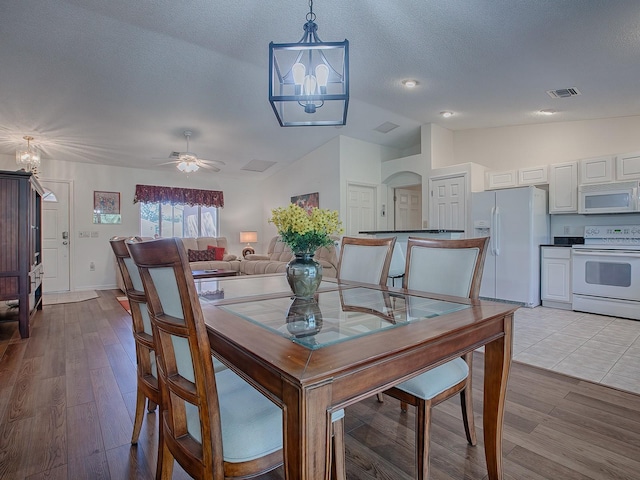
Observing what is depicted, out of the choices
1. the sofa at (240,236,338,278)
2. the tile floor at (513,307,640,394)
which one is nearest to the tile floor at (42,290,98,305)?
the sofa at (240,236,338,278)

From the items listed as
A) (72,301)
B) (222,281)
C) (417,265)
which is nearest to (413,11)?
(417,265)

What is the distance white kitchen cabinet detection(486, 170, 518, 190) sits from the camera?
5188mm

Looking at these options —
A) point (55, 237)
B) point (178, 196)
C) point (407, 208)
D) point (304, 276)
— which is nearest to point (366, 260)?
point (304, 276)

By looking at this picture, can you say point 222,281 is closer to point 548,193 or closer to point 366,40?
point 366,40

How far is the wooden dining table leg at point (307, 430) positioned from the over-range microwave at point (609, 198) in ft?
16.9

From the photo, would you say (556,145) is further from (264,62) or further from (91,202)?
(91,202)

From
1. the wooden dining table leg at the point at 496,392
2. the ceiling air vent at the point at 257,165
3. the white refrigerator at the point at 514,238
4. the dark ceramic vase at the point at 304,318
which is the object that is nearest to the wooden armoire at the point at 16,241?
the dark ceramic vase at the point at 304,318

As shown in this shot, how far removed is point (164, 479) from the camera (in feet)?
3.89

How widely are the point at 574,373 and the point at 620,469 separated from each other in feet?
3.68

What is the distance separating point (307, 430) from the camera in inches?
27.5

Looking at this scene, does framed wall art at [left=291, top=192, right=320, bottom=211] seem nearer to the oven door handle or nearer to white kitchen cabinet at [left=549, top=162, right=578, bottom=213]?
white kitchen cabinet at [left=549, top=162, right=578, bottom=213]

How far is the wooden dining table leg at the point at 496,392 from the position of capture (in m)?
1.31

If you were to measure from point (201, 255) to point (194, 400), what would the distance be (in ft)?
20.6

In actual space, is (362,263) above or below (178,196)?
below
